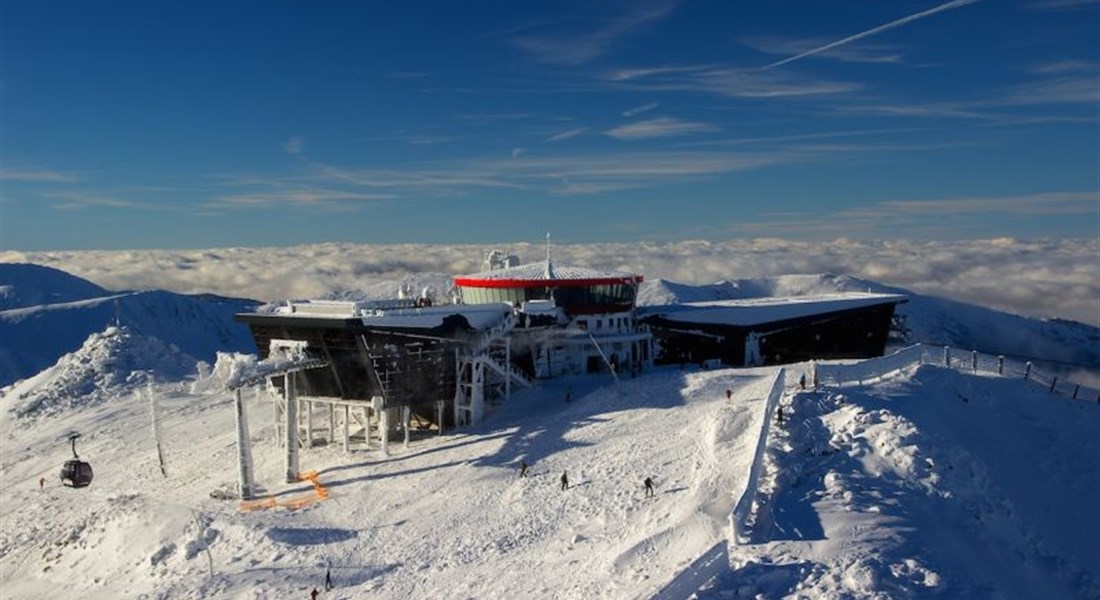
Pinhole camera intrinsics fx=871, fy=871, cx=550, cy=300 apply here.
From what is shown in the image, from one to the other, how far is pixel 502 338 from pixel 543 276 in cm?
944

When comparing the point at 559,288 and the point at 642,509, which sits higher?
the point at 559,288

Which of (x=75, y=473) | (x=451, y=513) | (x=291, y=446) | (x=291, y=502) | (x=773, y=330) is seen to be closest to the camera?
(x=451, y=513)

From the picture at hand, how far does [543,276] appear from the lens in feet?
217

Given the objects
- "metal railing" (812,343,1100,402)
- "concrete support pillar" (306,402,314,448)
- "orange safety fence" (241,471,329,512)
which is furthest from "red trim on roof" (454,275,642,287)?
"orange safety fence" (241,471,329,512)

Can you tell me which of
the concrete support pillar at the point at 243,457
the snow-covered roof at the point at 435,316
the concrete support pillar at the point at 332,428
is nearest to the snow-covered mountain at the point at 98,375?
the concrete support pillar at the point at 332,428

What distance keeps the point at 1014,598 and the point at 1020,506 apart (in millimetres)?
11937

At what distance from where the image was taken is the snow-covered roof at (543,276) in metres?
64.9

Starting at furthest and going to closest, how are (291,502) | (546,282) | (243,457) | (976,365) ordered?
(546,282)
(976,365)
(243,457)
(291,502)

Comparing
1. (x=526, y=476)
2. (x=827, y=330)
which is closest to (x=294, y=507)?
(x=526, y=476)

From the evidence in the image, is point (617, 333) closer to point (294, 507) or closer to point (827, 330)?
point (827, 330)

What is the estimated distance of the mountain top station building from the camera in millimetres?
50562

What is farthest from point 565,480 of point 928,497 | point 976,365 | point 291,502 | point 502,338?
point 976,365

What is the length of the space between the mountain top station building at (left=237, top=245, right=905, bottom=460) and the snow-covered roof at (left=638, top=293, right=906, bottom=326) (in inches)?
6.5

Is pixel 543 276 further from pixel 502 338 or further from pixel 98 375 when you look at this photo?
pixel 98 375
